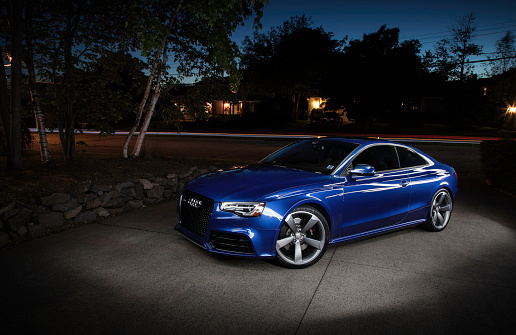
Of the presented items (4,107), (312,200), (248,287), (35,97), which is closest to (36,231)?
(248,287)

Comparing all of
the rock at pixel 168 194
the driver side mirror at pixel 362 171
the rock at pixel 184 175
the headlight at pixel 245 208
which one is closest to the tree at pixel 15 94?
the rock at pixel 168 194

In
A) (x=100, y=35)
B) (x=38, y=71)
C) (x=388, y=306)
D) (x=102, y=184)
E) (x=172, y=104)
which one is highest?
(x=100, y=35)

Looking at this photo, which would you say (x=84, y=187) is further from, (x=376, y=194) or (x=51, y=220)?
(x=376, y=194)

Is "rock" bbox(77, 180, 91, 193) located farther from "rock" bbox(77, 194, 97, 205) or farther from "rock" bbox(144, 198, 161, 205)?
"rock" bbox(144, 198, 161, 205)

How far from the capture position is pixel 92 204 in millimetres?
6070

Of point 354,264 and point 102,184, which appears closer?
point 354,264

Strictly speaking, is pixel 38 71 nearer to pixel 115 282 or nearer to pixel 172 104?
pixel 172 104

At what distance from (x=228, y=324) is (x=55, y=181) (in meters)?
4.62

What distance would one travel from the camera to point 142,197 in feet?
23.0

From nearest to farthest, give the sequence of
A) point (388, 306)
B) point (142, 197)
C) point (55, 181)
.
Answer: point (388, 306)
point (55, 181)
point (142, 197)

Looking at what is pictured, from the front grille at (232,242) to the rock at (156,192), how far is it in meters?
3.50

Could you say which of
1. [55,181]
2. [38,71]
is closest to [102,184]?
[55,181]

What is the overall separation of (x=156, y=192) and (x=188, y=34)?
446cm

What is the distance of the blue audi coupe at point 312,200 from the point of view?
3.97m
